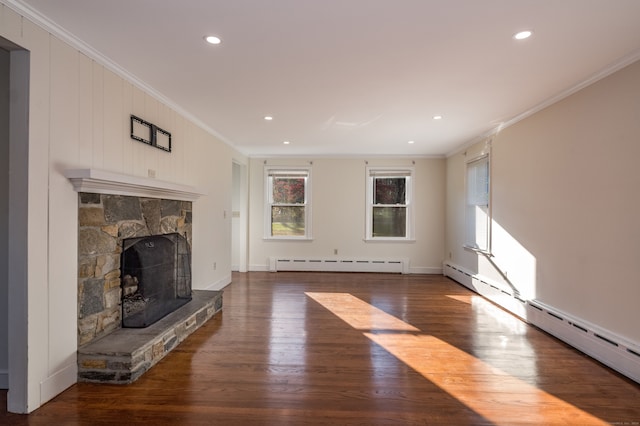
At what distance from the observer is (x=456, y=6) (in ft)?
6.31

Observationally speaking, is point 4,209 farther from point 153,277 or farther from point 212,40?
point 212,40

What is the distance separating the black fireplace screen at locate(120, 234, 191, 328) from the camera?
9.57ft

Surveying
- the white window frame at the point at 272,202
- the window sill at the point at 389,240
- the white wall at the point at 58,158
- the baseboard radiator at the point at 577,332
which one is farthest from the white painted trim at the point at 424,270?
the white wall at the point at 58,158

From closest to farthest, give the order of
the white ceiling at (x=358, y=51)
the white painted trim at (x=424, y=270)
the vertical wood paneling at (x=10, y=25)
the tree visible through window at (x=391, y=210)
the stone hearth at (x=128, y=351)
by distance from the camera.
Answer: the vertical wood paneling at (x=10, y=25) → the white ceiling at (x=358, y=51) → the stone hearth at (x=128, y=351) → the white painted trim at (x=424, y=270) → the tree visible through window at (x=391, y=210)

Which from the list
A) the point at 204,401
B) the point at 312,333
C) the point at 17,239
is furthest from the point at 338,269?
the point at 17,239

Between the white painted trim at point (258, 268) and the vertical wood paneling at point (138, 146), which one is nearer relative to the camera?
the vertical wood paneling at point (138, 146)

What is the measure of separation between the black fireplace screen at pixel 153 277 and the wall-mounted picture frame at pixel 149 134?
96 cm

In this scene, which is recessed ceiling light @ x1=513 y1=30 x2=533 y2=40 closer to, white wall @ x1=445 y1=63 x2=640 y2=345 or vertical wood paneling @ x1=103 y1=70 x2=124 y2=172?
white wall @ x1=445 y1=63 x2=640 y2=345

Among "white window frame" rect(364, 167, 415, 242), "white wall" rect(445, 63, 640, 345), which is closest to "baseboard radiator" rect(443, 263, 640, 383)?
"white wall" rect(445, 63, 640, 345)

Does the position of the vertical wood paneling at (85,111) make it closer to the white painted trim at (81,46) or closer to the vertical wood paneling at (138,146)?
the white painted trim at (81,46)

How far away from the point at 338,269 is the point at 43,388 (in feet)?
17.3

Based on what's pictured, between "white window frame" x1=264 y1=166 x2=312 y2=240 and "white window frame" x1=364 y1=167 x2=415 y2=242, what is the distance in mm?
1230

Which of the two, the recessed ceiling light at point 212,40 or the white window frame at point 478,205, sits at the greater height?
the recessed ceiling light at point 212,40

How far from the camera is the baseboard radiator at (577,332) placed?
2.51 m
